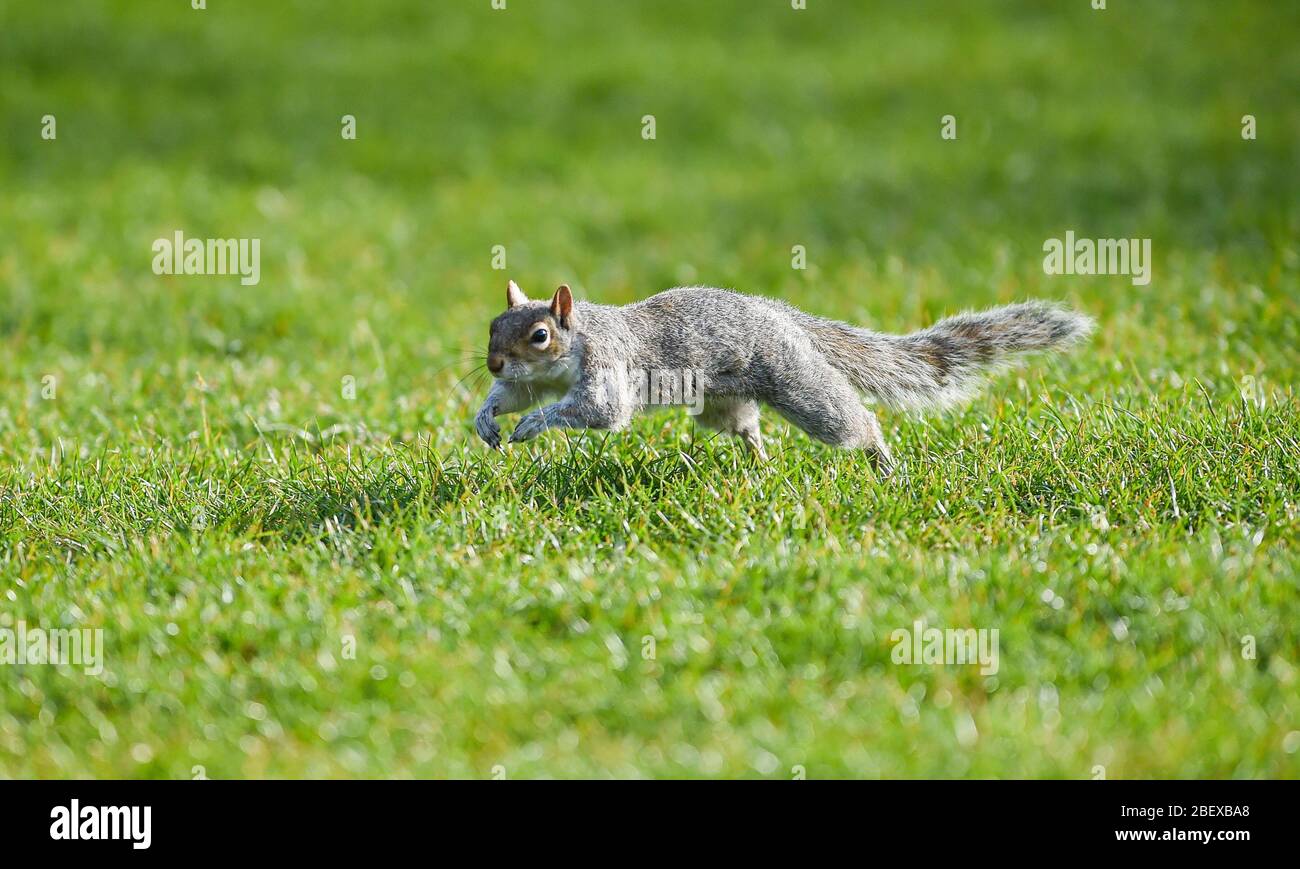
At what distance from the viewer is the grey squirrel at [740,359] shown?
4.89m

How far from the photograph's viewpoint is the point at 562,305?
4895 millimetres

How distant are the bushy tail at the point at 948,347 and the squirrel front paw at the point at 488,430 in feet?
4.46

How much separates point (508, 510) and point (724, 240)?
558 centimetres

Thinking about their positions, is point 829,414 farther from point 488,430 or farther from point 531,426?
point 488,430

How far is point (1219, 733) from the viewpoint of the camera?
3430 millimetres

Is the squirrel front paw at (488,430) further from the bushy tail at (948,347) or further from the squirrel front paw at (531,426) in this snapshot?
the bushy tail at (948,347)

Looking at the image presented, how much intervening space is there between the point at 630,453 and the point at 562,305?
0.65 metres

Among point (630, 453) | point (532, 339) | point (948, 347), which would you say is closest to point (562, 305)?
point (532, 339)

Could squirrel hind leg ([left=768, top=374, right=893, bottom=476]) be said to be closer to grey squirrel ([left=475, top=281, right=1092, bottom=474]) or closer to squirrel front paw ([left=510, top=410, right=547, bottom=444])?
grey squirrel ([left=475, top=281, right=1092, bottom=474])

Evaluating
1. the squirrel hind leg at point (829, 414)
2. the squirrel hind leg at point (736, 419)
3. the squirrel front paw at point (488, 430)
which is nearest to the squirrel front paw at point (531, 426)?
the squirrel front paw at point (488, 430)

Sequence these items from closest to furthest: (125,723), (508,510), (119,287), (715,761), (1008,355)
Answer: (715,761), (125,723), (508,510), (1008,355), (119,287)

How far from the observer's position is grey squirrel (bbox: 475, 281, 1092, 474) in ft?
16.0
